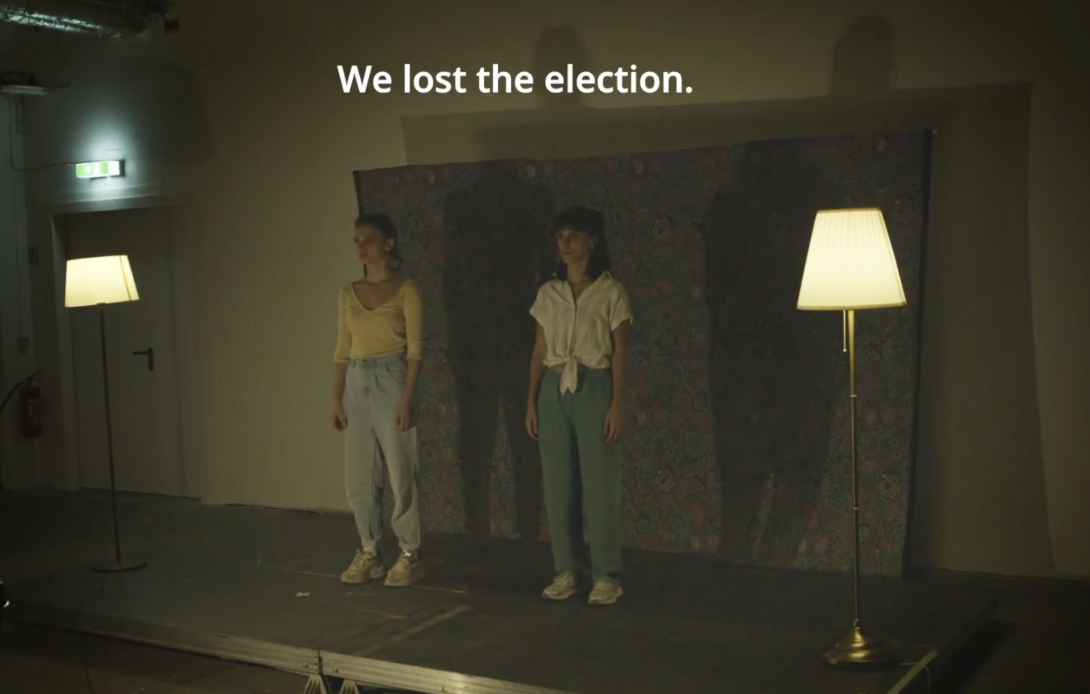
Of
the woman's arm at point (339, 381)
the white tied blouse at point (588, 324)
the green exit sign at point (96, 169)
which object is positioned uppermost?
the green exit sign at point (96, 169)

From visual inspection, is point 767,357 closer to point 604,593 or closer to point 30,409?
point 604,593

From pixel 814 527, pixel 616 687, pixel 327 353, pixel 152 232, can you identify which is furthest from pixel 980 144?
pixel 152 232

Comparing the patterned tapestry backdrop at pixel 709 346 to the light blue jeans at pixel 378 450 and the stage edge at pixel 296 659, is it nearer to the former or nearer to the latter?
the light blue jeans at pixel 378 450

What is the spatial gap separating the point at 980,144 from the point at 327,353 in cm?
365

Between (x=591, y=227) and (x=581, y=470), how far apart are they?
95cm

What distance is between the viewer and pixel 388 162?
6492 mm

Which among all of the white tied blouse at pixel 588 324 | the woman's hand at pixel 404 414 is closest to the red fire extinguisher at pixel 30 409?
the woman's hand at pixel 404 414

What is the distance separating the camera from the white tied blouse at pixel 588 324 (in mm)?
4660

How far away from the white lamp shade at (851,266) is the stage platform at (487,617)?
117 cm

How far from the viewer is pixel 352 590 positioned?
5.10 metres

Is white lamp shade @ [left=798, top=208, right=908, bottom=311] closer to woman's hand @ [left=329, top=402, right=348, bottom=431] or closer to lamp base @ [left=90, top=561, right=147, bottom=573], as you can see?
woman's hand @ [left=329, top=402, right=348, bottom=431]

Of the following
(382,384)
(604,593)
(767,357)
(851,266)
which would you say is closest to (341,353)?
(382,384)

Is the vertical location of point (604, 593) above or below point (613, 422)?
below

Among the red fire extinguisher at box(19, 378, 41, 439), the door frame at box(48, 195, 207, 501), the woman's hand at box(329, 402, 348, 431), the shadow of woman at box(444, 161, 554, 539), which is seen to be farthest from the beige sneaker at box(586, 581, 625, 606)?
the red fire extinguisher at box(19, 378, 41, 439)
